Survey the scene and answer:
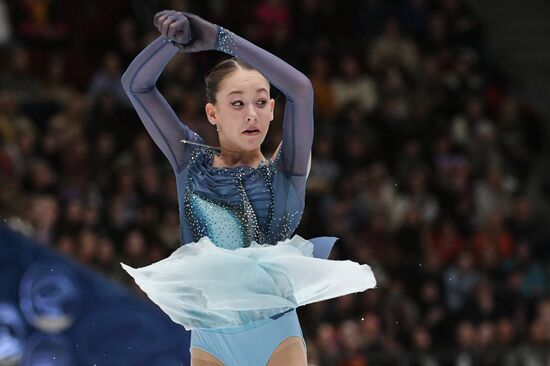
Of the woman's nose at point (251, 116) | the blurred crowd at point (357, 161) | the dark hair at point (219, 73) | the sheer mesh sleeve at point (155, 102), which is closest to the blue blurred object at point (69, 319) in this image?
the blurred crowd at point (357, 161)

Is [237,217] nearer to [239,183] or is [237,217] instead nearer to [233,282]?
[239,183]

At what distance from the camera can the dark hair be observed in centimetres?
386

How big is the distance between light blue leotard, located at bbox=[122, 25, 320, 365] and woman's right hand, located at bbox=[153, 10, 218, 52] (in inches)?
3.1

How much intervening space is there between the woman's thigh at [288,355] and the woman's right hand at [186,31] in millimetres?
1041

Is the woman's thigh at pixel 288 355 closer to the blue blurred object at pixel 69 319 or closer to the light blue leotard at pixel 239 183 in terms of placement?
the light blue leotard at pixel 239 183

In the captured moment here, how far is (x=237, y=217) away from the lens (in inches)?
149

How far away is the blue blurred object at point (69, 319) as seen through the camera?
7137mm

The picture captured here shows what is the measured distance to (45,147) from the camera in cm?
891

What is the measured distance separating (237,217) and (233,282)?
1.06 ft

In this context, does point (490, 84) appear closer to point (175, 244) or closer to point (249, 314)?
point (175, 244)

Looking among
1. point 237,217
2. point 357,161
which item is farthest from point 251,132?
point 357,161

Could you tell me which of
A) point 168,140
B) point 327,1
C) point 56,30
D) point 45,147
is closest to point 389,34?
point 327,1

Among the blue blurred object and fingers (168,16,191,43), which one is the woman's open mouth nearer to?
fingers (168,16,191,43)

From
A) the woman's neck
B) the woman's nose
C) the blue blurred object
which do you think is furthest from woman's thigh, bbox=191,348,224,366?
the blue blurred object
